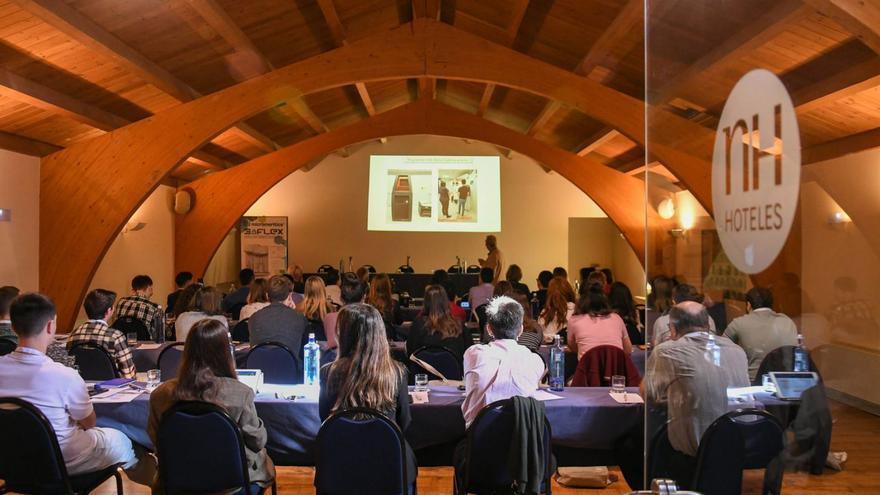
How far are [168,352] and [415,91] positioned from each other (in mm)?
10082

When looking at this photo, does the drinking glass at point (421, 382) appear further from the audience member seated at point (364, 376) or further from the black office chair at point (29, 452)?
the black office chair at point (29, 452)

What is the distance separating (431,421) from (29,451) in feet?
5.68

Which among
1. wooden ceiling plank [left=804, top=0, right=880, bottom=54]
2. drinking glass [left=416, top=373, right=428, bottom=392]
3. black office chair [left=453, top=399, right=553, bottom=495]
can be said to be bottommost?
black office chair [left=453, top=399, right=553, bottom=495]

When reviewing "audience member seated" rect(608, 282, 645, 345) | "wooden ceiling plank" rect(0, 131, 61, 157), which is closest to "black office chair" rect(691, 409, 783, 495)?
"audience member seated" rect(608, 282, 645, 345)

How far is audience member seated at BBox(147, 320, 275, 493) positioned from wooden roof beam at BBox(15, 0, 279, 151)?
3395 millimetres

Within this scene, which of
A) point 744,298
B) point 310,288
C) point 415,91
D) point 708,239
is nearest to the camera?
point 744,298

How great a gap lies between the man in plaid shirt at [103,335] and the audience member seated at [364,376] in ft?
6.70

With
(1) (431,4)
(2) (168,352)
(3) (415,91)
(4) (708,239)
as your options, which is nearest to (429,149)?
(3) (415,91)

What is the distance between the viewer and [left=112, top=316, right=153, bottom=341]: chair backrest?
6.31 metres

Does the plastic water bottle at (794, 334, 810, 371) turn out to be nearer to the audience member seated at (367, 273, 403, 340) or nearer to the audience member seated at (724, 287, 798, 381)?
the audience member seated at (724, 287, 798, 381)

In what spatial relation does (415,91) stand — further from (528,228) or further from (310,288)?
(310,288)

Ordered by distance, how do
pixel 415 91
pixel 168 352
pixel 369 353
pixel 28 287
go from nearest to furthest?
pixel 369 353 < pixel 168 352 < pixel 28 287 < pixel 415 91

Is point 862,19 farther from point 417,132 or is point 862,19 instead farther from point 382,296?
point 417,132

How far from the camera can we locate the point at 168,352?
16.2 ft
